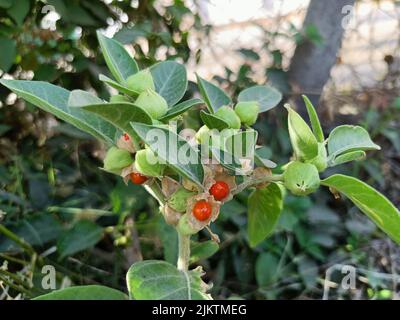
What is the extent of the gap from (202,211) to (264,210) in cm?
22

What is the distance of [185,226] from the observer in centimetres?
49

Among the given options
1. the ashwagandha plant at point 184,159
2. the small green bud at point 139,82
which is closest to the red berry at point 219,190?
the ashwagandha plant at point 184,159

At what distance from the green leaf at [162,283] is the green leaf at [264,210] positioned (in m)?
0.17

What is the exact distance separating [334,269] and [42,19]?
2.44 ft

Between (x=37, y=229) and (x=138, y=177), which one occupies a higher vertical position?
(x=138, y=177)

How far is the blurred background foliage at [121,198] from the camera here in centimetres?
87

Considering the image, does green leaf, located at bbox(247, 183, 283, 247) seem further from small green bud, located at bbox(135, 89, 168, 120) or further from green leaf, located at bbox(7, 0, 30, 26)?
green leaf, located at bbox(7, 0, 30, 26)

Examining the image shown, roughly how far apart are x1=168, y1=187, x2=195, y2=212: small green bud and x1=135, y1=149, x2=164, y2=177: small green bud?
0.12ft

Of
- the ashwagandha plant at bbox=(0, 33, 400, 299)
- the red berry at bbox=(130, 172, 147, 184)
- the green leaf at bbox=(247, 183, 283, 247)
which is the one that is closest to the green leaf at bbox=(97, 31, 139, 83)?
the ashwagandha plant at bbox=(0, 33, 400, 299)

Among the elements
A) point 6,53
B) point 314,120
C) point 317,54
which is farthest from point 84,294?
point 317,54

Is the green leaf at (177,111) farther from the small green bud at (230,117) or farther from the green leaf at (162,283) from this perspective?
the green leaf at (162,283)

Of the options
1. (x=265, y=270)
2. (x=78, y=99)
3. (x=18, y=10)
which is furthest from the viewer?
(x=265, y=270)

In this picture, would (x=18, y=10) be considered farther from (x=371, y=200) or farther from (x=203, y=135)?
(x=371, y=200)
